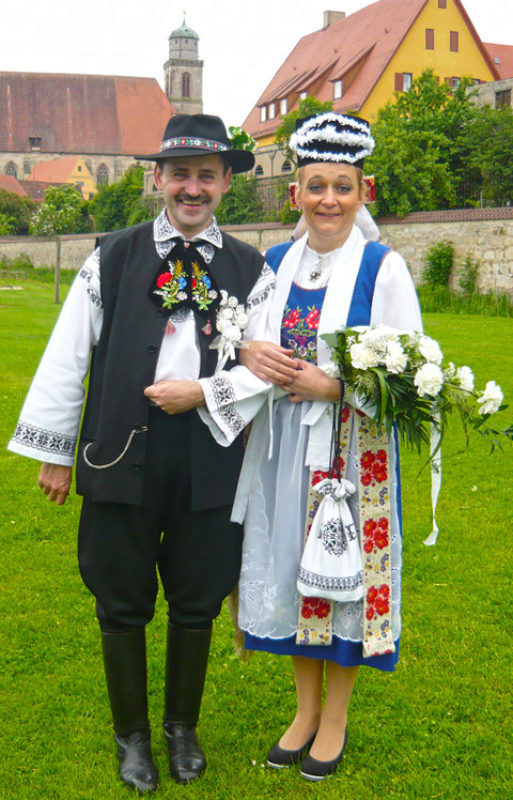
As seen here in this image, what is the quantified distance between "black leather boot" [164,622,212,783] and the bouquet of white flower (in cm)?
97

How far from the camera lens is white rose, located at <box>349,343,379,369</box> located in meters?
2.55

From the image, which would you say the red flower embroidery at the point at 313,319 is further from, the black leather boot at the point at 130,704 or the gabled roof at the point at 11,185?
the gabled roof at the point at 11,185

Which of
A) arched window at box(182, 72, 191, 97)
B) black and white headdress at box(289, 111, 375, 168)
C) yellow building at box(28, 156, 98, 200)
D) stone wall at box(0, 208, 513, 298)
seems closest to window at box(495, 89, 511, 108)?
stone wall at box(0, 208, 513, 298)

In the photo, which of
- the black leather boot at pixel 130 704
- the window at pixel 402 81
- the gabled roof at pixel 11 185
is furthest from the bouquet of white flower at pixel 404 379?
the gabled roof at pixel 11 185

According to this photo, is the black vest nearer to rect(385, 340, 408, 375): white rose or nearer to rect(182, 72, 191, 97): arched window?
rect(385, 340, 408, 375): white rose

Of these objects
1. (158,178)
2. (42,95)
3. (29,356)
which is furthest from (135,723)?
(42,95)

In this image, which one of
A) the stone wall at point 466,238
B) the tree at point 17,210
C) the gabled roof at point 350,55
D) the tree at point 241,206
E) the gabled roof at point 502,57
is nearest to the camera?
the stone wall at point 466,238

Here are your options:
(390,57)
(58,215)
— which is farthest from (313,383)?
(58,215)

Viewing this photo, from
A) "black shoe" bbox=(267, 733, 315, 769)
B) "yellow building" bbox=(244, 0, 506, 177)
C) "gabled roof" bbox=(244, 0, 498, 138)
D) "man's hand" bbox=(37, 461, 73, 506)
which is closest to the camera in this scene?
"man's hand" bbox=(37, 461, 73, 506)

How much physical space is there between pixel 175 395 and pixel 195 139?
2.55ft

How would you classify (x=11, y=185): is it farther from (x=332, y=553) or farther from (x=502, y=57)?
(x=332, y=553)

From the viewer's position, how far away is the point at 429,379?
100 inches

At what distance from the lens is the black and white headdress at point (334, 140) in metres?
2.75

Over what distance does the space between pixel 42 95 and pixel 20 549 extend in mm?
78318
